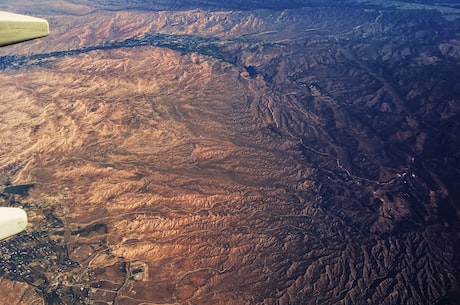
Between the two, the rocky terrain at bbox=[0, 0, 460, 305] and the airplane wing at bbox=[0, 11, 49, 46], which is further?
the rocky terrain at bbox=[0, 0, 460, 305]

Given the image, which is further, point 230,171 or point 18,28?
point 230,171

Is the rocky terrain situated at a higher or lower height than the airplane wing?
lower

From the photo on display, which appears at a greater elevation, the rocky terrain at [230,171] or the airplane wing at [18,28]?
the airplane wing at [18,28]

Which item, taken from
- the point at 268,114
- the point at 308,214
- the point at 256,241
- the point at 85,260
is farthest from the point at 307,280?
the point at 268,114

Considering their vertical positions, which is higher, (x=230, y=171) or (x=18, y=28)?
(x=18, y=28)

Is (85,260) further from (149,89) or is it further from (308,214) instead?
(149,89)
